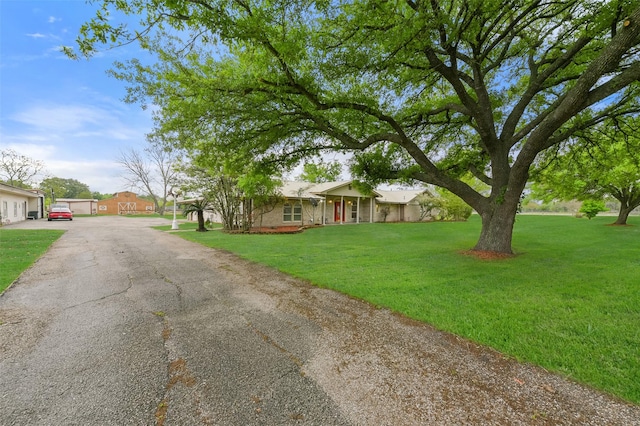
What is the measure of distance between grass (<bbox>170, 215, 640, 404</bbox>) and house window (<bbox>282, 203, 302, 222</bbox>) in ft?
38.9

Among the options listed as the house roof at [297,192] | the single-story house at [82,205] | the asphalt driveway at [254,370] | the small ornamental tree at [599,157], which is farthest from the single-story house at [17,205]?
the small ornamental tree at [599,157]

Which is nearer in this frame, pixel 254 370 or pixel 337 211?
pixel 254 370

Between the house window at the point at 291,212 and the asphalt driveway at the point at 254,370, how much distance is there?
16.2 m

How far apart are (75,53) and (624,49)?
29.7 feet

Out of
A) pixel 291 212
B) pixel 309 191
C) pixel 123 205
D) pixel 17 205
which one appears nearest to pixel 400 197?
pixel 309 191

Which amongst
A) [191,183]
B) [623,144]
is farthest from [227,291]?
[623,144]

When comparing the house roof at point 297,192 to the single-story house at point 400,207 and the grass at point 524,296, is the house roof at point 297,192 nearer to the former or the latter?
the single-story house at point 400,207

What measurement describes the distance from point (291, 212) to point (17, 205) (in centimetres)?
2398

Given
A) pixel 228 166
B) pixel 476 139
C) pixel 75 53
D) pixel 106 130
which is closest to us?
pixel 75 53

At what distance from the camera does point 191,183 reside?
16.5 m

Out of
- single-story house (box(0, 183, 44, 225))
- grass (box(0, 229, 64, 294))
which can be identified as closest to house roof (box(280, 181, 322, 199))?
grass (box(0, 229, 64, 294))

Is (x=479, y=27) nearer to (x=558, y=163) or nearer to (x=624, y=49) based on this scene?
(x=624, y=49)

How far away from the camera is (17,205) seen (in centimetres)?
2300

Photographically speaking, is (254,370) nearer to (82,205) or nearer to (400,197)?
(400,197)
